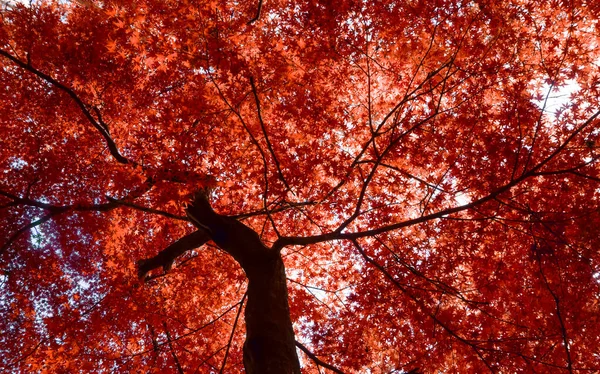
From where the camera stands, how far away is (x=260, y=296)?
13.1ft

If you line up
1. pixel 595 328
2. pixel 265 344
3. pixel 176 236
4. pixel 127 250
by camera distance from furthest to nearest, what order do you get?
pixel 176 236 → pixel 127 250 → pixel 595 328 → pixel 265 344

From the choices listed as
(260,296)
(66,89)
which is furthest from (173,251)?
A: (66,89)

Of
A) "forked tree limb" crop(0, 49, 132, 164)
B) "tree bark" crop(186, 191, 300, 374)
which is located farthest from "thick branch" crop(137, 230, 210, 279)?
"forked tree limb" crop(0, 49, 132, 164)

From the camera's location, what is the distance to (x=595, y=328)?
5.35m

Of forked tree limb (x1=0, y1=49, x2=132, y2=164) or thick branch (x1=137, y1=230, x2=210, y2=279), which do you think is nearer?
forked tree limb (x1=0, y1=49, x2=132, y2=164)

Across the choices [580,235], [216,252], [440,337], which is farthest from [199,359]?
[580,235]

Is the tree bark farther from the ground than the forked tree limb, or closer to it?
closer to it

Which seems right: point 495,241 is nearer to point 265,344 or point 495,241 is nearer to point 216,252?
point 265,344

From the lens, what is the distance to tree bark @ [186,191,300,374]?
3.41 meters

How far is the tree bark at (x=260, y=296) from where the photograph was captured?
11.2 ft

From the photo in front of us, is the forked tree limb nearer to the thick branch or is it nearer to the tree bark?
the tree bark

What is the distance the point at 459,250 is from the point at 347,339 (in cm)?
230

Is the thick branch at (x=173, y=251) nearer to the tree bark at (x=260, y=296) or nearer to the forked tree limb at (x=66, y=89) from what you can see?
the tree bark at (x=260, y=296)

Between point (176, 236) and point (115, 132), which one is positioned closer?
point (115, 132)
